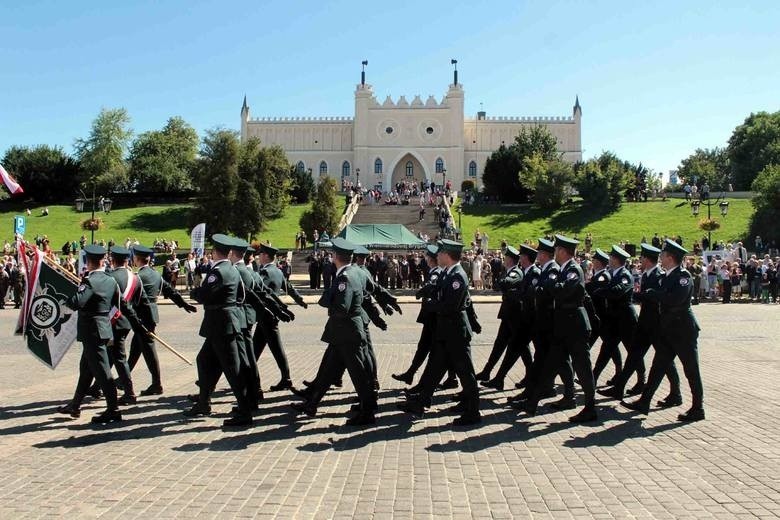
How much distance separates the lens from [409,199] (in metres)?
67.6

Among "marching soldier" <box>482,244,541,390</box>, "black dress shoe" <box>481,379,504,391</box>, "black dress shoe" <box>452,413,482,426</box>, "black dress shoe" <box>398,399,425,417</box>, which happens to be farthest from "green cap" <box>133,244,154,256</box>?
"black dress shoe" <box>481,379,504,391</box>

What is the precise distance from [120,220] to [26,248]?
56.1m

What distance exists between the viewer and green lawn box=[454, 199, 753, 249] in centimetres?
5078

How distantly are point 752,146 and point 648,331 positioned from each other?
88261mm

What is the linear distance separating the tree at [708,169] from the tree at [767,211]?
44.3 metres

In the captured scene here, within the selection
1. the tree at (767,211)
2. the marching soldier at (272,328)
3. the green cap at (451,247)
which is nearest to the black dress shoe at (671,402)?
the green cap at (451,247)

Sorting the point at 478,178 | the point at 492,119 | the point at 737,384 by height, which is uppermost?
the point at 492,119

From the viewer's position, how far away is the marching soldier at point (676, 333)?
8.39 m

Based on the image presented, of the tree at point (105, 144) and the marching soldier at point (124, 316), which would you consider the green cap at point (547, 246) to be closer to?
the marching soldier at point (124, 316)

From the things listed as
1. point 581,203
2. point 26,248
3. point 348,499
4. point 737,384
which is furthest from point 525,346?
point 581,203

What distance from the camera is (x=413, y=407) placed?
28.5ft

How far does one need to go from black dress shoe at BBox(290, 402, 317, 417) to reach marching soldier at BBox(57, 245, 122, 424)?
1984mm

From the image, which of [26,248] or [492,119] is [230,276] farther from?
[492,119]

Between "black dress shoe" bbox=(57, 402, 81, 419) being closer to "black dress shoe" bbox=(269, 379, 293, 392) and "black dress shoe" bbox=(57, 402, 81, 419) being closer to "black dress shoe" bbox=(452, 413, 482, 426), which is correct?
"black dress shoe" bbox=(269, 379, 293, 392)
